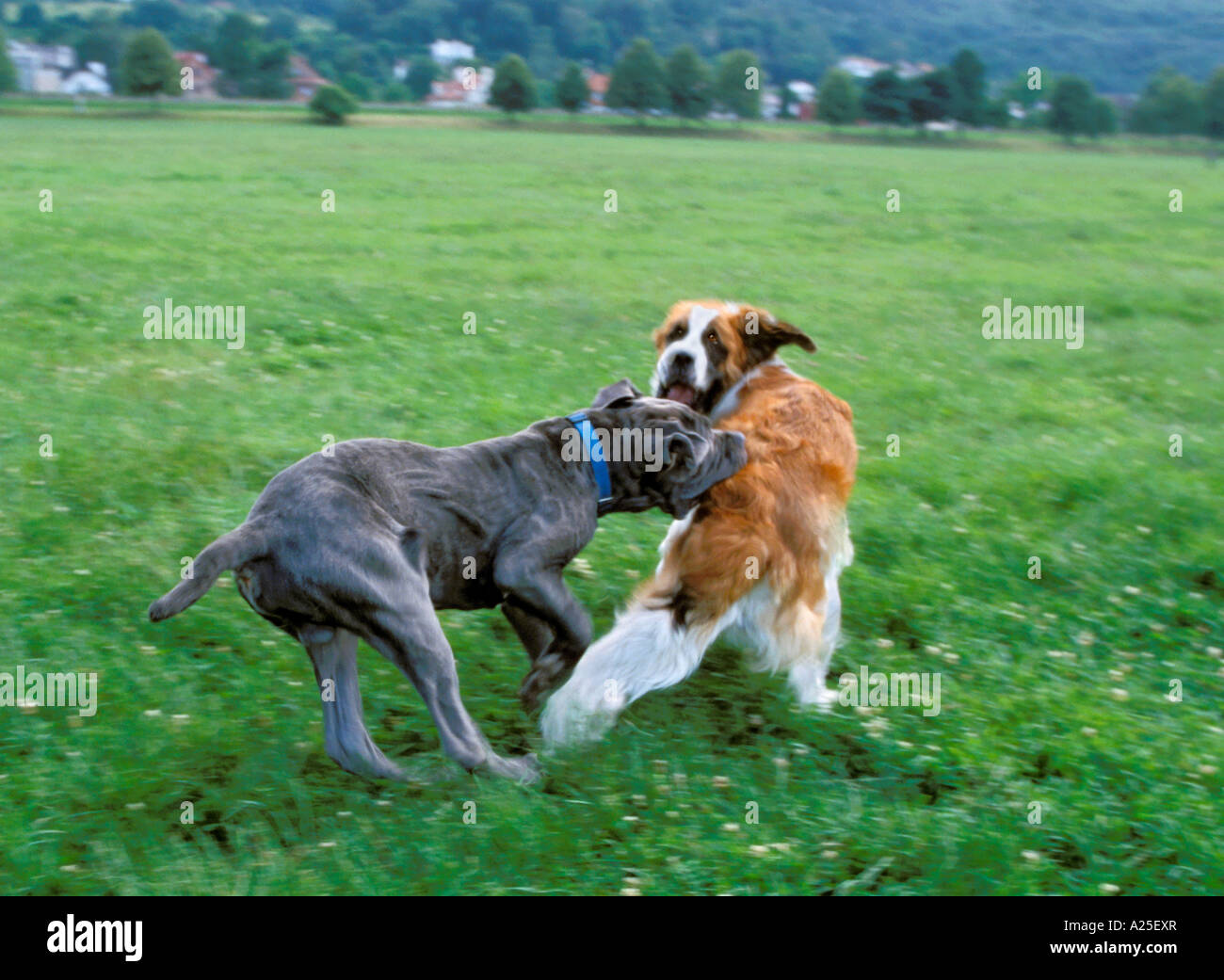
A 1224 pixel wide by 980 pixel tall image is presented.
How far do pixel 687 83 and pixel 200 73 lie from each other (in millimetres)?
26271

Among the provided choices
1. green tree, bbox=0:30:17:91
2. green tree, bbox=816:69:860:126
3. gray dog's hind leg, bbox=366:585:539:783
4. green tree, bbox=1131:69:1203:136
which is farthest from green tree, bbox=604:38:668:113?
gray dog's hind leg, bbox=366:585:539:783

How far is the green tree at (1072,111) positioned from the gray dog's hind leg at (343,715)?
212ft

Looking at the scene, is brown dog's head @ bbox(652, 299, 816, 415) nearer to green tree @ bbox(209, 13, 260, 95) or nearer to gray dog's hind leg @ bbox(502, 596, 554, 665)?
gray dog's hind leg @ bbox(502, 596, 554, 665)

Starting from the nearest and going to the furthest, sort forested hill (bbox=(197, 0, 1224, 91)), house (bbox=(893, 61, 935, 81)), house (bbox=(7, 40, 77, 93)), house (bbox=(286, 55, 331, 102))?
house (bbox=(7, 40, 77, 93))
house (bbox=(286, 55, 331, 102))
house (bbox=(893, 61, 935, 81))
forested hill (bbox=(197, 0, 1224, 91))

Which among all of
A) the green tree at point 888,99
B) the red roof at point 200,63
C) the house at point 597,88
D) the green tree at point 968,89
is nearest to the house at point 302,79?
the red roof at point 200,63

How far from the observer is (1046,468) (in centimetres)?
812

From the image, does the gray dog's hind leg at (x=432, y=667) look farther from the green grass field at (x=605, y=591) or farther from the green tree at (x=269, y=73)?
the green tree at (x=269, y=73)

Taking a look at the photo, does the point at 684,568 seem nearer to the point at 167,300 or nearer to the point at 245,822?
the point at 245,822

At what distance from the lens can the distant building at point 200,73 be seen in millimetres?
58647

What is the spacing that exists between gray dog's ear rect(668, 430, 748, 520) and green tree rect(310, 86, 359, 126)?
45.6 metres

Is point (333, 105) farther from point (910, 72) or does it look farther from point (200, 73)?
point (910, 72)

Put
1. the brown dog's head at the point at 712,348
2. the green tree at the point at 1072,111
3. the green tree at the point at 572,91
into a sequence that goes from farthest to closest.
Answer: the green tree at the point at 572,91 → the green tree at the point at 1072,111 → the brown dog's head at the point at 712,348

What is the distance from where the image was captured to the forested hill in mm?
97062
